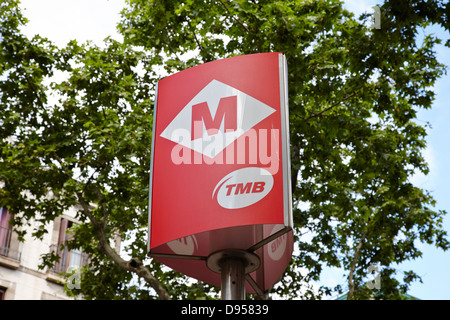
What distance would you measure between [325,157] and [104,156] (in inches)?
185

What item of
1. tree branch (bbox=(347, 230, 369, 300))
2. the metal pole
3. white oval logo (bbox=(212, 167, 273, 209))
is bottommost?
the metal pole

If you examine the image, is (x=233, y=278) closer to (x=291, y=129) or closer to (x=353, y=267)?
(x=291, y=129)

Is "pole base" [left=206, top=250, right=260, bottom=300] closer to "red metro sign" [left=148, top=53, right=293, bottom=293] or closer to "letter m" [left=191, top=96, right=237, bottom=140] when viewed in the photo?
"red metro sign" [left=148, top=53, right=293, bottom=293]

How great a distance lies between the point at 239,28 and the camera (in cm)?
1162

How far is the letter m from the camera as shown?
4902 mm

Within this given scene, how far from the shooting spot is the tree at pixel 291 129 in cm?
1113

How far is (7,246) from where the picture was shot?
21516mm

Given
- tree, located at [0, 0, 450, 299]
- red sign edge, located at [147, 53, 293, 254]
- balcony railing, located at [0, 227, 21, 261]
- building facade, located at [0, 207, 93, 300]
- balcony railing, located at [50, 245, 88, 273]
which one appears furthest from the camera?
balcony railing, located at [50, 245, 88, 273]

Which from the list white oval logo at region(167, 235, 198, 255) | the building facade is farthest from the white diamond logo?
the building facade

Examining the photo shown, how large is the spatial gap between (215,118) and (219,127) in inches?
4.3

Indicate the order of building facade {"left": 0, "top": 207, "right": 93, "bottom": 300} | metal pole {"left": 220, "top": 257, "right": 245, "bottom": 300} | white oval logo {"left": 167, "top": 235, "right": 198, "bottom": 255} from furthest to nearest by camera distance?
building facade {"left": 0, "top": 207, "right": 93, "bottom": 300}
white oval logo {"left": 167, "top": 235, "right": 198, "bottom": 255}
metal pole {"left": 220, "top": 257, "right": 245, "bottom": 300}

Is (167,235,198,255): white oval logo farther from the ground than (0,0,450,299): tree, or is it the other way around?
(0,0,450,299): tree
